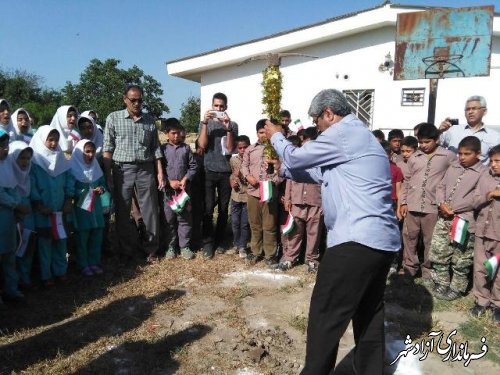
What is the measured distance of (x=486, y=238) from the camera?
410 cm

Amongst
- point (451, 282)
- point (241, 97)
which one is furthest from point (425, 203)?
point (241, 97)

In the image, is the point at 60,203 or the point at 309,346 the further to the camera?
the point at 60,203

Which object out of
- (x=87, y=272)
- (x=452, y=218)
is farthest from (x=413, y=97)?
(x=87, y=272)

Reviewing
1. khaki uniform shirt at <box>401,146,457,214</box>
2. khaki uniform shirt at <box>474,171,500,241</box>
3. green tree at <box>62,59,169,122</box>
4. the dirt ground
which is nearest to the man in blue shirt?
the dirt ground

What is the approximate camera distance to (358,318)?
2961mm

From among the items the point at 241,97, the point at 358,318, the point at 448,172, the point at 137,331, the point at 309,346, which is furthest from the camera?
the point at 241,97

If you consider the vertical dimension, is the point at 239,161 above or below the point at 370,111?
below

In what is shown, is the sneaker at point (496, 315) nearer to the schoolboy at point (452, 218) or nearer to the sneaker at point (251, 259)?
the schoolboy at point (452, 218)

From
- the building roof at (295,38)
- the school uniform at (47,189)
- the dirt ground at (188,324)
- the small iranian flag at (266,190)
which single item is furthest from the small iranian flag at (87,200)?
the building roof at (295,38)

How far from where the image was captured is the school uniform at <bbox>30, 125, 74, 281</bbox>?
4.44 metres

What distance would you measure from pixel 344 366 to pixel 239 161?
3.14m

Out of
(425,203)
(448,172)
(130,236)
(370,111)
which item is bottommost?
(130,236)

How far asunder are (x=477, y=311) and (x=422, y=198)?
4.27ft

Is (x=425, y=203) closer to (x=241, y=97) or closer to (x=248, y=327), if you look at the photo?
(x=248, y=327)
